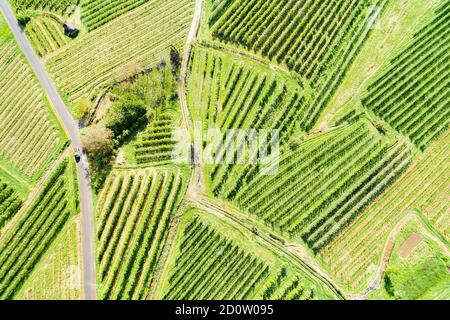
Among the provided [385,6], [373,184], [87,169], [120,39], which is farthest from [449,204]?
[120,39]

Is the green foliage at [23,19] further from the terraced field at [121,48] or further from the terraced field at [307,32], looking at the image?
the terraced field at [307,32]

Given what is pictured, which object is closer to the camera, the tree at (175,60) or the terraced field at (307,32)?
the terraced field at (307,32)

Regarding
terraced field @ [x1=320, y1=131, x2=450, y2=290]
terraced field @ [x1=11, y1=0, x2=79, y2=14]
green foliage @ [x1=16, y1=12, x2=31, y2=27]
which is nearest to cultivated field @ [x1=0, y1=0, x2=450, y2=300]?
terraced field @ [x1=320, y1=131, x2=450, y2=290]

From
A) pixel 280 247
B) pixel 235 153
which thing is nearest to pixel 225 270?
pixel 280 247

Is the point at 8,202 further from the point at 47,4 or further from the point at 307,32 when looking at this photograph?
the point at 307,32

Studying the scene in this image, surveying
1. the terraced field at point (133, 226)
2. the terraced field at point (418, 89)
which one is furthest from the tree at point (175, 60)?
the terraced field at point (418, 89)

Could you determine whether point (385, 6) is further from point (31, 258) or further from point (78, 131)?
point (31, 258)
